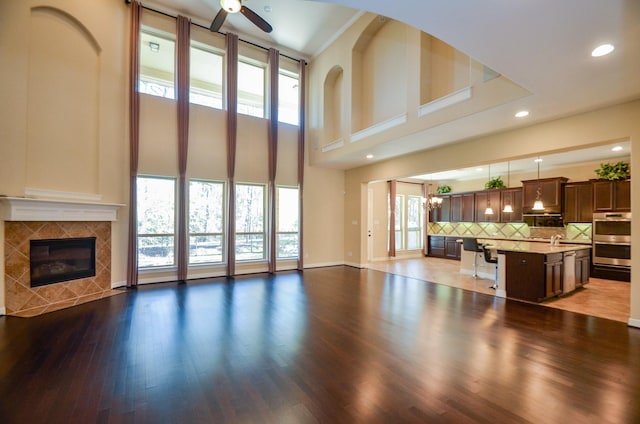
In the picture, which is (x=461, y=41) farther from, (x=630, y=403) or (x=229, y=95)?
(x=229, y=95)

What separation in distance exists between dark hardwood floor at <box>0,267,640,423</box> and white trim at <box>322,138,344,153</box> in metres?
3.93

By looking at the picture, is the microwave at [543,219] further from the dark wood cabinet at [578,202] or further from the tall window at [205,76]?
the tall window at [205,76]

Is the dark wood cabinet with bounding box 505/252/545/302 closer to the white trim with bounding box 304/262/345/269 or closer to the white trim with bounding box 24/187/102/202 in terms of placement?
the white trim with bounding box 304/262/345/269

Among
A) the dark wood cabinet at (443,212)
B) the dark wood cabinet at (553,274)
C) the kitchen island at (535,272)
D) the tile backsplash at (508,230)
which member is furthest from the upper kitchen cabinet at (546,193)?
the dark wood cabinet at (553,274)

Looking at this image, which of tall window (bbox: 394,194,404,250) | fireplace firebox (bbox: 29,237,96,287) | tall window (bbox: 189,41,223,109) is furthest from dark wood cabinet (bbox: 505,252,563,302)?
fireplace firebox (bbox: 29,237,96,287)

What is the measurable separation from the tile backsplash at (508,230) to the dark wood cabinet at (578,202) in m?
0.36

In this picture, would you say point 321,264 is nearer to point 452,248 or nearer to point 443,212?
point 452,248

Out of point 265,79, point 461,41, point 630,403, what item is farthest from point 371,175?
point 630,403

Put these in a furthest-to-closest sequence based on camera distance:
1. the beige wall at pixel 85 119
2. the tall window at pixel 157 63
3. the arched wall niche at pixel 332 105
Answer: the arched wall niche at pixel 332 105
the tall window at pixel 157 63
the beige wall at pixel 85 119

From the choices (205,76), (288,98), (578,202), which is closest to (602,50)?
(288,98)

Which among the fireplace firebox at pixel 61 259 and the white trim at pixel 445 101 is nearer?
the white trim at pixel 445 101

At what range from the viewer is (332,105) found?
7.90 m

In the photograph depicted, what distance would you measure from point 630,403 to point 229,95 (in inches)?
300

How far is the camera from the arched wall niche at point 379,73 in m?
6.25
